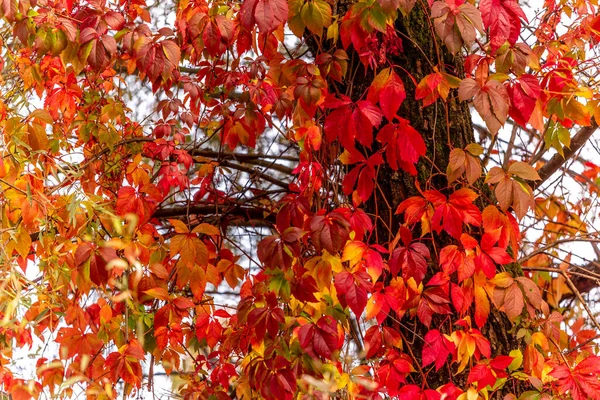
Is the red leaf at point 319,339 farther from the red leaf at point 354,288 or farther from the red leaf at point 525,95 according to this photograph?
the red leaf at point 525,95

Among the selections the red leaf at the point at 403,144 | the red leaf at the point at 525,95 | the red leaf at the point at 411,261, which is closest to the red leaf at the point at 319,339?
the red leaf at the point at 411,261

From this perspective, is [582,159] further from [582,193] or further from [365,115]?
[365,115]

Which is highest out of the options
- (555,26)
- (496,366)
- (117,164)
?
(555,26)

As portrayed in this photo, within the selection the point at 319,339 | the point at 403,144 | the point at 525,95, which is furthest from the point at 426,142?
the point at 319,339

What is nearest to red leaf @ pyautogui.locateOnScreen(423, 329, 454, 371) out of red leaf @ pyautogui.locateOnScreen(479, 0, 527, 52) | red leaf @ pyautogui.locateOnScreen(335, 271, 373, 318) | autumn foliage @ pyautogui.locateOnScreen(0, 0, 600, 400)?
autumn foliage @ pyautogui.locateOnScreen(0, 0, 600, 400)

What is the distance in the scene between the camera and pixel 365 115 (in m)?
1.66

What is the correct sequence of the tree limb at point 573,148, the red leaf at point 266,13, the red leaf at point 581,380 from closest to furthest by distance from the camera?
1. the red leaf at point 266,13
2. the red leaf at point 581,380
3. the tree limb at point 573,148

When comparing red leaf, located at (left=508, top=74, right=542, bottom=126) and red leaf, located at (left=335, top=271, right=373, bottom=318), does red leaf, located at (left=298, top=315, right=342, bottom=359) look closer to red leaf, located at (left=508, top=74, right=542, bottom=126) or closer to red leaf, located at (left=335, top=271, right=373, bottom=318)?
red leaf, located at (left=335, top=271, right=373, bottom=318)

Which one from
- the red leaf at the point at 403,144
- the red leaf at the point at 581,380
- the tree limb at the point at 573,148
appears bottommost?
the red leaf at the point at 581,380

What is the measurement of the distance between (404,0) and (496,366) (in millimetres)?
881

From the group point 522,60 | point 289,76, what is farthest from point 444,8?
point 289,76

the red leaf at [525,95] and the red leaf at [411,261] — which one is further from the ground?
the red leaf at [525,95]

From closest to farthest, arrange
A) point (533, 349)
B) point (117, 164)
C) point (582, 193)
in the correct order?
point (533, 349) < point (117, 164) < point (582, 193)

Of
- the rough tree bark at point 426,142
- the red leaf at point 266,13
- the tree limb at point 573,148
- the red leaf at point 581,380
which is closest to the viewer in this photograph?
the red leaf at point 266,13
